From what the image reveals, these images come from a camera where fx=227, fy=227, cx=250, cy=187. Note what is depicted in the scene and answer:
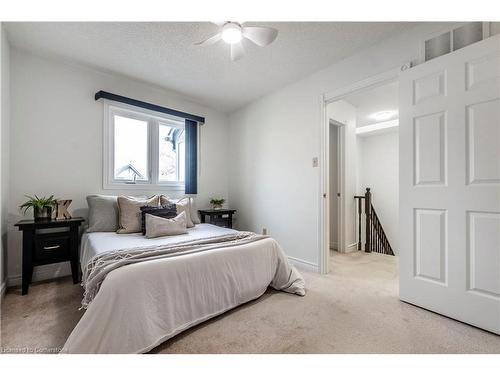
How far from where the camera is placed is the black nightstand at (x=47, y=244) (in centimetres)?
212

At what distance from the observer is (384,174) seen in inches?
203

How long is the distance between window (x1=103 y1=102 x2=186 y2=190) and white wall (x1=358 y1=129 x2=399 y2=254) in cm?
418

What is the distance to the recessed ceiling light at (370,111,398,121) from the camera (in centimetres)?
409

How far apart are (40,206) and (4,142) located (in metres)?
0.67

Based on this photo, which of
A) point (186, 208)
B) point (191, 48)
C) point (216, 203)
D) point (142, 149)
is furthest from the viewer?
point (216, 203)

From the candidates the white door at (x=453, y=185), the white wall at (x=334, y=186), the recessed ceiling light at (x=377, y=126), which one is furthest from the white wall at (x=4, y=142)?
the recessed ceiling light at (x=377, y=126)

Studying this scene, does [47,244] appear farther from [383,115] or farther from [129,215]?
[383,115]

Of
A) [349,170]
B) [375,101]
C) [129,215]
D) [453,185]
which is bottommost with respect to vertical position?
[129,215]

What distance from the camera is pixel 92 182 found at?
2826 millimetres

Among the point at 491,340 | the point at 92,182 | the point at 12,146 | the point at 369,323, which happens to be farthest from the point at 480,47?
the point at 12,146

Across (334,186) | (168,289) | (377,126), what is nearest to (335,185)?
(334,186)

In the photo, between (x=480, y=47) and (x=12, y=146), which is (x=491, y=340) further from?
(x=12, y=146)

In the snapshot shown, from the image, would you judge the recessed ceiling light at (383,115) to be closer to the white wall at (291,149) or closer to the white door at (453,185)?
the white wall at (291,149)

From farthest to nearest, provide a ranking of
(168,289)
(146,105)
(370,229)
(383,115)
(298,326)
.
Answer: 1. (383,115)
2. (370,229)
3. (146,105)
4. (298,326)
5. (168,289)
